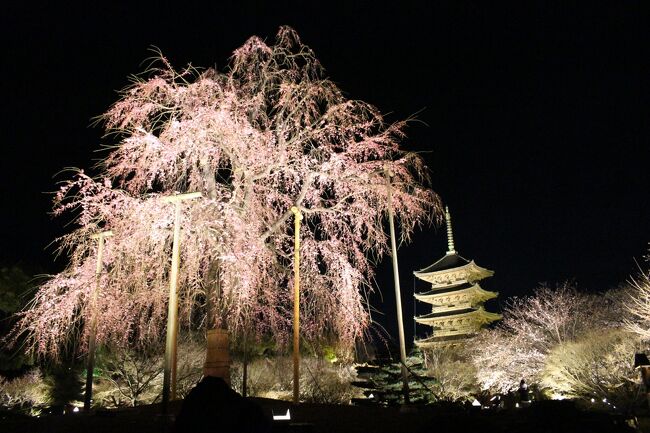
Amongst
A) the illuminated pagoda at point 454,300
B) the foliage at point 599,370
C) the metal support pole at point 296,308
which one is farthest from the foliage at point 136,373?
the illuminated pagoda at point 454,300

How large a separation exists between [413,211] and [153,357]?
1370cm

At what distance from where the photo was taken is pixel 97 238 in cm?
1291

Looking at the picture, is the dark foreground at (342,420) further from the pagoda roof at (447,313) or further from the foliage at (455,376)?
the pagoda roof at (447,313)

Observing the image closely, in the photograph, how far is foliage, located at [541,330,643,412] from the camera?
803 inches

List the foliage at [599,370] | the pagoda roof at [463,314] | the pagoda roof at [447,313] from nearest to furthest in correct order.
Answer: the foliage at [599,370], the pagoda roof at [463,314], the pagoda roof at [447,313]

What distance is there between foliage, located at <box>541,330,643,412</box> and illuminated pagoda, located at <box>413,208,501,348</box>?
1774 cm

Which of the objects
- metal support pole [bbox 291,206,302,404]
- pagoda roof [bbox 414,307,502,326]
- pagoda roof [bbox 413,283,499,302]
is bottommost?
metal support pole [bbox 291,206,302,404]

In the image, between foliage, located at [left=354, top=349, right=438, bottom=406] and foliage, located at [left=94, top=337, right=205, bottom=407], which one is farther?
foliage, located at [left=94, top=337, right=205, bottom=407]

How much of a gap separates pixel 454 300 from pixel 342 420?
37216 mm

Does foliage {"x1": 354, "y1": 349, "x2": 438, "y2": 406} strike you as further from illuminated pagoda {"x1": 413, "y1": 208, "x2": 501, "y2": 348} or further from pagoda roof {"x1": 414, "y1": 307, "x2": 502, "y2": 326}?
pagoda roof {"x1": 414, "y1": 307, "x2": 502, "y2": 326}

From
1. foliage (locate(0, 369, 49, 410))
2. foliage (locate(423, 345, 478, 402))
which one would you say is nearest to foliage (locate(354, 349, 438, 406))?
foliage (locate(423, 345, 478, 402))

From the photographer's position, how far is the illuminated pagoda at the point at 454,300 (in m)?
43.5

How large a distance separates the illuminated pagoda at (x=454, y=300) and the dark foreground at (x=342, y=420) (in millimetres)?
31820

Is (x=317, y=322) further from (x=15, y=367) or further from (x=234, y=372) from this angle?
(x=15, y=367)
